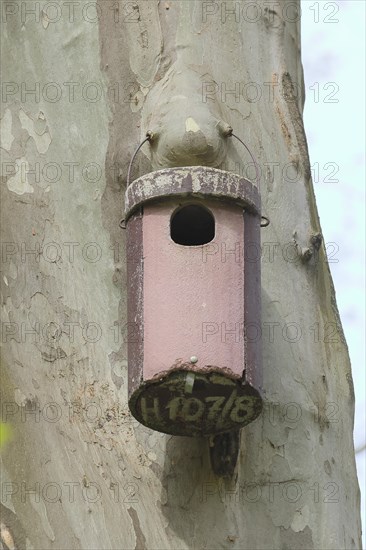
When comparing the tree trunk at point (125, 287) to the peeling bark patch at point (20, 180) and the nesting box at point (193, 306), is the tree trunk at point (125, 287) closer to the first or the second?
the peeling bark patch at point (20, 180)

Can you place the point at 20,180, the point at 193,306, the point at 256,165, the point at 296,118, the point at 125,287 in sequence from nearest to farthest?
the point at 193,306 → the point at 125,287 → the point at 256,165 → the point at 20,180 → the point at 296,118

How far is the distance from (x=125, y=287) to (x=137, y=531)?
61 cm

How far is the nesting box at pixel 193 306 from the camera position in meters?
3.63

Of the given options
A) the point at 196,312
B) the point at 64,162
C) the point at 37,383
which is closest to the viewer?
the point at 196,312

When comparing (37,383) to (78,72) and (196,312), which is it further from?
(78,72)

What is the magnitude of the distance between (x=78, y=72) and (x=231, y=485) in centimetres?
121

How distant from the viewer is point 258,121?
4.23 meters

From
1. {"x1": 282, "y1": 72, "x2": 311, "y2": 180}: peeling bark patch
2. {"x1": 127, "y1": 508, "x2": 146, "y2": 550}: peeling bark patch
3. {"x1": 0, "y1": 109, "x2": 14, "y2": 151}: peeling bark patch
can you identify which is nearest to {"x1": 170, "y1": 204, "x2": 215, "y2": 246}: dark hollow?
{"x1": 282, "y1": 72, "x2": 311, "y2": 180}: peeling bark patch

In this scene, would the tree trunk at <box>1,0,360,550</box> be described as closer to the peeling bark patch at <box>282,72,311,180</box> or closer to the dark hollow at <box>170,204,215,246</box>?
the peeling bark patch at <box>282,72,311,180</box>

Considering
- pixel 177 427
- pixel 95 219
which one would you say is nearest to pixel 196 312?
pixel 177 427

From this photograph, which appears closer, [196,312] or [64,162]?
[196,312]

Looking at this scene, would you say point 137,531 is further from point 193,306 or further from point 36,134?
point 36,134

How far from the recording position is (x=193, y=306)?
366 cm

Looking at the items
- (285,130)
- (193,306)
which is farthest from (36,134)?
(193,306)
